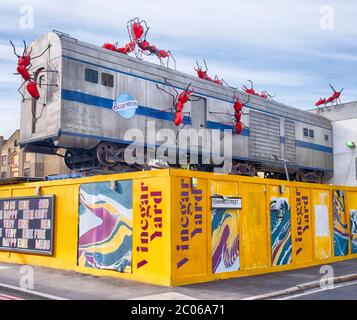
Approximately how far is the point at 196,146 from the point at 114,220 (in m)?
6.46

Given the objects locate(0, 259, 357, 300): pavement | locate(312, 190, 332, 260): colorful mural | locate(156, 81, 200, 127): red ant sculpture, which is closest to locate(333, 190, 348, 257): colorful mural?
locate(312, 190, 332, 260): colorful mural

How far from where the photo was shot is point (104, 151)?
49.3ft

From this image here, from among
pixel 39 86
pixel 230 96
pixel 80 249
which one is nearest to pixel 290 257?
pixel 80 249

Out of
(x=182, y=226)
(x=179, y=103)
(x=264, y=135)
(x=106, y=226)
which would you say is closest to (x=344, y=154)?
(x=264, y=135)

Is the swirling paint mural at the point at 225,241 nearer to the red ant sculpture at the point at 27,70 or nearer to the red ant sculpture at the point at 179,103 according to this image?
the red ant sculpture at the point at 179,103

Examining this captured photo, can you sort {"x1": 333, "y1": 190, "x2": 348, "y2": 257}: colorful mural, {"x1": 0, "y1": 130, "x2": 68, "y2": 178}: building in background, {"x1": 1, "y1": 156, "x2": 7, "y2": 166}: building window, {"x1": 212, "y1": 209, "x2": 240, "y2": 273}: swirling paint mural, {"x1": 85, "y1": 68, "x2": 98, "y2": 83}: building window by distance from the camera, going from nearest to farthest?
1. {"x1": 212, "y1": 209, "x2": 240, "y2": 273}: swirling paint mural
2. {"x1": 85, "y1": 68, "x2": 98, "y2": 83}: building window
3. {"x1": 333, "y1": 190, "x2": 348, "y2": 257}: colorful mural
4. {"x1": 0, "y1": 130, "x2": 68, "y2": 178}: building in background
5. {"x1": 1, "y1": 156, "x2": 7, "y2": 166}: building window

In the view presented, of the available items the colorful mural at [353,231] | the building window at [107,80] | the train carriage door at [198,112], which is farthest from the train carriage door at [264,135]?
the building window at [107,80]

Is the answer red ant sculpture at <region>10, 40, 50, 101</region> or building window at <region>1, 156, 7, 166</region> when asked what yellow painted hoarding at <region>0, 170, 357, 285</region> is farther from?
building window at <region>1, 156, 7, 166</region>

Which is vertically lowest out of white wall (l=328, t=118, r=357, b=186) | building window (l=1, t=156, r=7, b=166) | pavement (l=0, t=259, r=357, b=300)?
pavement (l=0, t=259, r=357, b=300)

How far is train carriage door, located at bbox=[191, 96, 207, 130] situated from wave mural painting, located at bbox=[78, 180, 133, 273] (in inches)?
244

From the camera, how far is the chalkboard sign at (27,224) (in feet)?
45.5

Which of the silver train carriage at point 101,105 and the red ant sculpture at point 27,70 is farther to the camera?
the red ant sculpture at point 27,70

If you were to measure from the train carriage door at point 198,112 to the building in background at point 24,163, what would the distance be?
2382cm

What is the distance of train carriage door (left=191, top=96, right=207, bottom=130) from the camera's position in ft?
58.2
